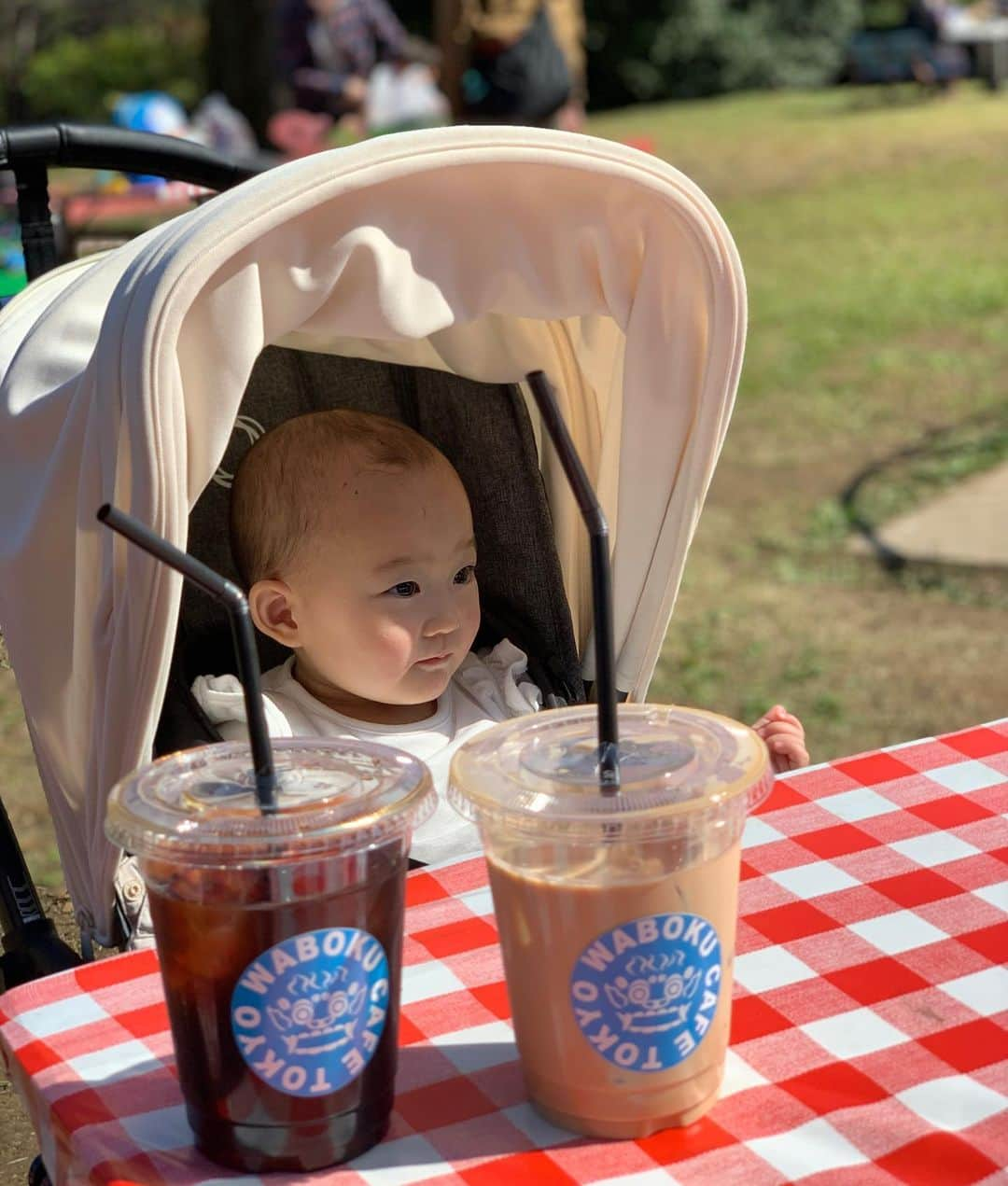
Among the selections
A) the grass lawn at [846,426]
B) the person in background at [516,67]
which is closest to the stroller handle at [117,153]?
the grass lawn at [846,426]

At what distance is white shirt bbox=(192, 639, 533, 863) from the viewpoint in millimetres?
1901

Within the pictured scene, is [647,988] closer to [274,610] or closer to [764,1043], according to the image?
[764,1043]

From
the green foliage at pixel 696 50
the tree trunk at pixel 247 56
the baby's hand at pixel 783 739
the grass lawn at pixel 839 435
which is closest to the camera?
the baby's hand at pixel 783 739

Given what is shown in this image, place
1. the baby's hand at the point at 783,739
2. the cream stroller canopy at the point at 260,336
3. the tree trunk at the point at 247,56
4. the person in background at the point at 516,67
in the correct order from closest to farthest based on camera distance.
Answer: the cream stroller canopy at the point at 260,336 → the baby's hand at the point at 783,739 → the person in background at the point at 516,67 → the tree trunk at the point at 247,56

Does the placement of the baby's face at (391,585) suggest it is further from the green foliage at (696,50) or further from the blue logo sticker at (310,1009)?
the green foliage at (696,50)

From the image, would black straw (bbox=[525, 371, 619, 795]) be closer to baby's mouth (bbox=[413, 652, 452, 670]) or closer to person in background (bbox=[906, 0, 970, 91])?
baby's mouth (bbox=[413, 652, 452, 670])

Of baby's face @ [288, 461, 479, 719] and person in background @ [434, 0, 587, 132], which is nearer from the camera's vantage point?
baby's face @ [288, 461, 479, 719]

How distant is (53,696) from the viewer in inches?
65.2

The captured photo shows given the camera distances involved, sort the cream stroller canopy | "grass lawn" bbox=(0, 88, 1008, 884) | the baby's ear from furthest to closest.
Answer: "grass lawn" bbox=(0, 88, 1008, 884)
the baby's ear
the cream stroller canopy

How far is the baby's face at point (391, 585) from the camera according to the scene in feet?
6.35

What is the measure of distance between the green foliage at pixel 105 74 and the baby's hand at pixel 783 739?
1967cm

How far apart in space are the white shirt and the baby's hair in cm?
16

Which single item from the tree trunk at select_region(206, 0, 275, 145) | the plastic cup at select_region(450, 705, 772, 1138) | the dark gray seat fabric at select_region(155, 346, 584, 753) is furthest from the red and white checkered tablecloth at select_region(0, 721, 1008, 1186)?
the tree trunk at select_region(206, 0, 275, 145)

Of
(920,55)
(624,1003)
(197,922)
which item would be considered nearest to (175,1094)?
(197,922)
